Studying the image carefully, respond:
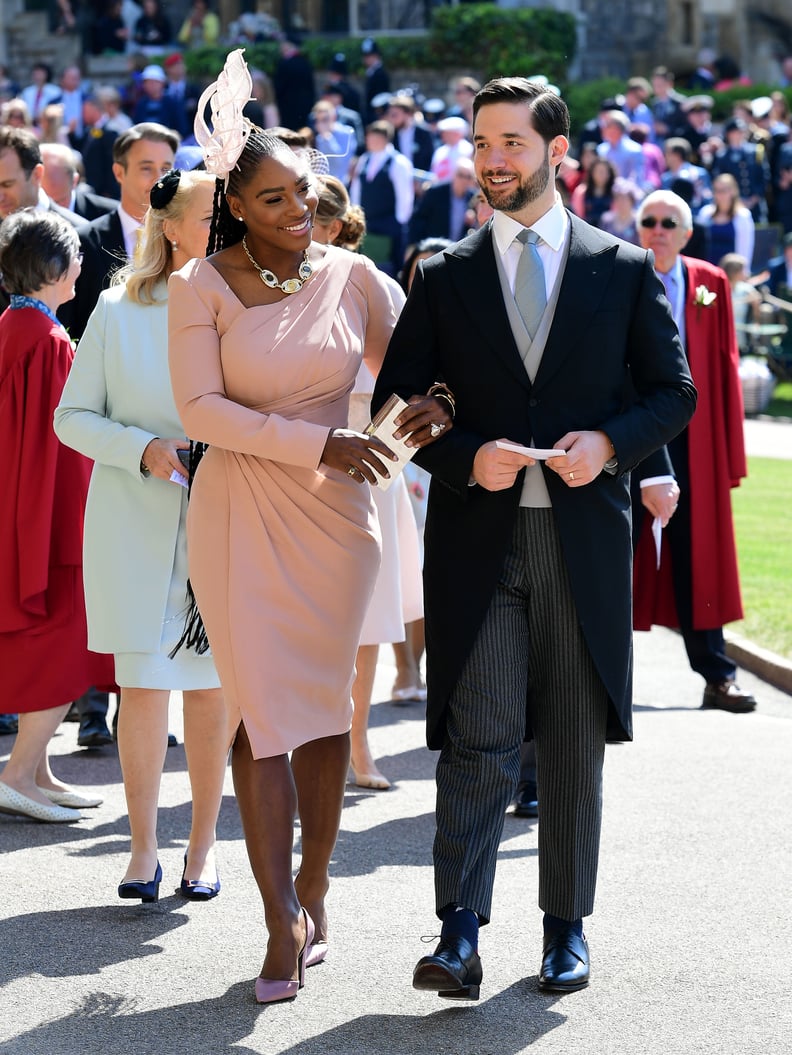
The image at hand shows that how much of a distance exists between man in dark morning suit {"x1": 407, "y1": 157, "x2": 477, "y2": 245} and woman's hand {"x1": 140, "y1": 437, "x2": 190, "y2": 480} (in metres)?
13.0

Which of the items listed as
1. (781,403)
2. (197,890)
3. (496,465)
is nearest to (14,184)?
(197,890)

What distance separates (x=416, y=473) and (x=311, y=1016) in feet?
13.7

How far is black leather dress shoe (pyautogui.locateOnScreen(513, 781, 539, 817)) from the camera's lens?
632 centimetres

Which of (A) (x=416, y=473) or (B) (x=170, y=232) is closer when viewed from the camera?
(B) (x=170, y=232)

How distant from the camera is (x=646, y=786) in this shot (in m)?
6.63

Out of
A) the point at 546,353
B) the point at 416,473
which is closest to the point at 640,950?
the point at 546,353

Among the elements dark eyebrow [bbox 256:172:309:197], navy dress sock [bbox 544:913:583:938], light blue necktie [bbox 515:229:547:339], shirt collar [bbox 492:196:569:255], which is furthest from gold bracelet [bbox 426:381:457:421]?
navy dress sock [bbox 544:913:583:938]

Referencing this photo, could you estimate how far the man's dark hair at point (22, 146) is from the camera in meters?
7.78

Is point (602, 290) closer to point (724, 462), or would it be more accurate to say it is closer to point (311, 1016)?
point (311, 1016)

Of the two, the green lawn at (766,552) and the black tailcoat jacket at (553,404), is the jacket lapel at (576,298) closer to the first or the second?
the black tailcoat jacket at (553,404)

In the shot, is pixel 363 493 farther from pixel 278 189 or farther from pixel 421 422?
pixel 278 189

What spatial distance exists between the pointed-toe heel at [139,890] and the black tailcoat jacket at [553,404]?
46.2 inches

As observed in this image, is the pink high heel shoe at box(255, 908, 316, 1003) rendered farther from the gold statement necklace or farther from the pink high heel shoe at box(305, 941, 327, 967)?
the gold statement necklace

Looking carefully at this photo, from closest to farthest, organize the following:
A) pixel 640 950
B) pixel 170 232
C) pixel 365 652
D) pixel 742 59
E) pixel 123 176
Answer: pixel 640 950 → pixel 170 232 → pixel 365 652 → pixel 123 176 → pixel 742 59
